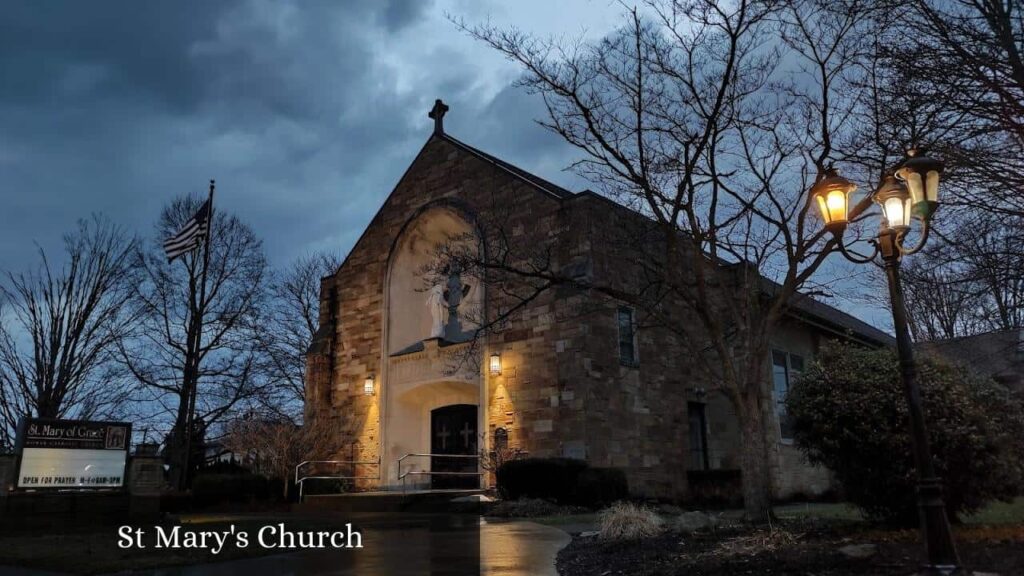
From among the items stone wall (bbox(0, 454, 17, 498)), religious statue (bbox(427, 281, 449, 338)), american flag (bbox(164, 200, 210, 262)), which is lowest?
stone wall (bbox(0, 454, 17, 498))

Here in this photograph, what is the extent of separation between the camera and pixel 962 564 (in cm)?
554

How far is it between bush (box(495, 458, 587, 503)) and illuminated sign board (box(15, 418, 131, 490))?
7.32 metres

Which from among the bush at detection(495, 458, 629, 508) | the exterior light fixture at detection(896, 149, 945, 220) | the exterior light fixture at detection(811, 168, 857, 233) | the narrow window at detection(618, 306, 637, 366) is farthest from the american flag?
the exterior light fixture at detection(896, 149, 945, 220)

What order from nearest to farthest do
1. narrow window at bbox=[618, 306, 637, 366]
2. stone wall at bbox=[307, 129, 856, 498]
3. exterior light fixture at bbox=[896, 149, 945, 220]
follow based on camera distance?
exterior light fixture at bbox=[896, 149, 945, 220]
stone wall at bbox=[307, 129, 856, 498]
narrow window at bbox=[618, 306, 637, 366]

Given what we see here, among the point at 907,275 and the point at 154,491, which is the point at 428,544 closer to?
the point at 154,491

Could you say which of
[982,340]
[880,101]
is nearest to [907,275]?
[880,101]

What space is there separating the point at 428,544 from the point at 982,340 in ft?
85.0

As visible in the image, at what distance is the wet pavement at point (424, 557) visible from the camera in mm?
7160

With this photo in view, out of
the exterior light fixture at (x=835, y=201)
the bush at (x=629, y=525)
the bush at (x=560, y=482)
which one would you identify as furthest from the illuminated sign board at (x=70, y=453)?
the exterior light fixture at (x=835, y=201)

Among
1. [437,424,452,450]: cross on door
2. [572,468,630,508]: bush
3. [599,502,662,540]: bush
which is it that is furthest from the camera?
[437,424,452,450]: cross on door

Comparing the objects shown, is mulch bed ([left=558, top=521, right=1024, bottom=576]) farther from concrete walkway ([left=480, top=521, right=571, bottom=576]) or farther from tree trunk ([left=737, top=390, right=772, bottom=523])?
tree trunk ([left=737, top=390, right=772, bottom=523])

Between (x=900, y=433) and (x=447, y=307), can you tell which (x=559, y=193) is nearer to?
(x=447, y=307)

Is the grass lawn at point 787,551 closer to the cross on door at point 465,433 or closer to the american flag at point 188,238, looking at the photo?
the cross on door at point 465,433

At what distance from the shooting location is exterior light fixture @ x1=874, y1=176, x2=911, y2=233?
645cm
